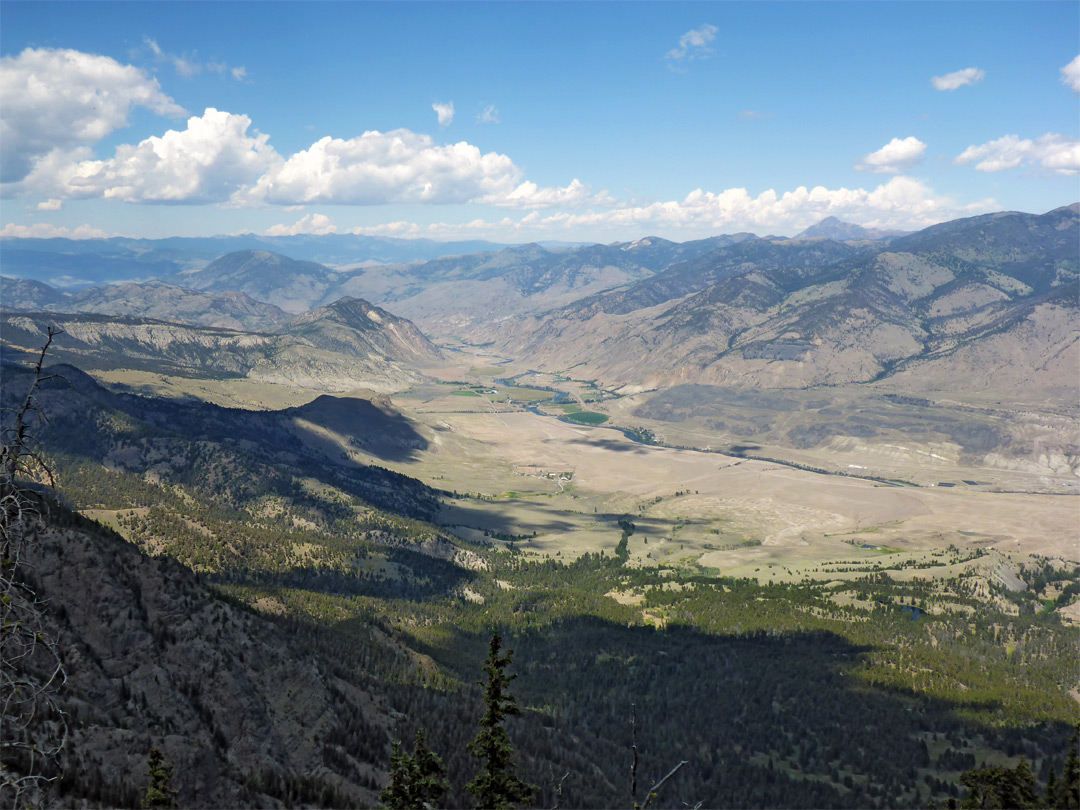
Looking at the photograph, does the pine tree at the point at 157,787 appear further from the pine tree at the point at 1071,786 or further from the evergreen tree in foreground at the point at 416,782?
the pine tree at the point at 1071,786

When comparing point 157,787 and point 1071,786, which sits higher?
point 157,787

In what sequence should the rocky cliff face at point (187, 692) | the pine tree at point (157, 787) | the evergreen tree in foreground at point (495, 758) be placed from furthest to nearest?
the rocky cliff face at point (187, 692) → the pine tree at point (157, 787) → the evergreen tree in foreground at point (495, 758)

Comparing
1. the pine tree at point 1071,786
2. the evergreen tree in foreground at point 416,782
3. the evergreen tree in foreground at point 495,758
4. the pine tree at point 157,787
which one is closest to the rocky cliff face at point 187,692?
the pine tree at point 157,787

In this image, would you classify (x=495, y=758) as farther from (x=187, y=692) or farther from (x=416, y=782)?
(x=187, y=692)

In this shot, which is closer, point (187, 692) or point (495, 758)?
point (495, 758)

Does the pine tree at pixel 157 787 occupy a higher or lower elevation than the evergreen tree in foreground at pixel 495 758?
lower

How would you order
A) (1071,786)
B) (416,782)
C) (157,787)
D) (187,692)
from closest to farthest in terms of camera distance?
(416,782)
(157,787)
(1071,786)
(187,692)

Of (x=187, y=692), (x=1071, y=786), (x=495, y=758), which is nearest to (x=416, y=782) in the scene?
(x=495, y=758)

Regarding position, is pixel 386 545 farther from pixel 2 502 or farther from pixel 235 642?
pixel 2 502

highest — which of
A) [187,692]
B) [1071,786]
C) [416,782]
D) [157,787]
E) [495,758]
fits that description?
[495,758]

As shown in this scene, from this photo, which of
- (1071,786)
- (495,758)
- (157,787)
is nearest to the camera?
(495,758)
